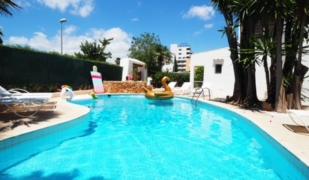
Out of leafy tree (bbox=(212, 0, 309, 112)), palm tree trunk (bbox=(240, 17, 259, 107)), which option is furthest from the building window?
palm tree trunk (bbox=(240, 17, 259, 107))

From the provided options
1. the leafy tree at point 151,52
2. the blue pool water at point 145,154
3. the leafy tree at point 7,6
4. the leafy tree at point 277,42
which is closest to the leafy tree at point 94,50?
the leafy tree at point 151,52

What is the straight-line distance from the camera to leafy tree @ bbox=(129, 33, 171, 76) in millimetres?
41500

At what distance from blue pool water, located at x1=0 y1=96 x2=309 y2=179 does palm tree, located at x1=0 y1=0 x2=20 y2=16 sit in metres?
3.50

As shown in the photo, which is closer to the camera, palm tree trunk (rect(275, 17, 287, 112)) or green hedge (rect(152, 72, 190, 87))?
palm tree trunk (rect(275, 17, 287, 112))

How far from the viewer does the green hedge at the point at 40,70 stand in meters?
13.3

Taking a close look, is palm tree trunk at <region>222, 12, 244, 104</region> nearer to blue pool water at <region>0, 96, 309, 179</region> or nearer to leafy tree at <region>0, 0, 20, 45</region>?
blue pool water at <region>0, 96, 309, 179</region>

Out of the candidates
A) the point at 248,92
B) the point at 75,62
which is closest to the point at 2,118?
the point at 248,92

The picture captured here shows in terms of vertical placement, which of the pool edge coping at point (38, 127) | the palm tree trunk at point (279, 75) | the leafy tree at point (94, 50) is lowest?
the pool edge coping at point (38, 127)

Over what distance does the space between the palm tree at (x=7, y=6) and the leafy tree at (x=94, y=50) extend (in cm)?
2853

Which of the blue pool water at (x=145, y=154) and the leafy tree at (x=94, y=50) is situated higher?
the leafy tree at (x=94, y=50)

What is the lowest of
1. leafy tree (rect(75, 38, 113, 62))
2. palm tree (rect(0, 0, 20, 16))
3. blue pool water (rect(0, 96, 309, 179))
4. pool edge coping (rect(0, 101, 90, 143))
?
blue pool water (rect(0, 96, 309, 179))

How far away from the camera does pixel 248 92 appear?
12.2 metres

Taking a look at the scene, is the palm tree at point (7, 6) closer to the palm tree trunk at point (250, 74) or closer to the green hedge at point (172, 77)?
the palm tree trunk at point (250, 74)

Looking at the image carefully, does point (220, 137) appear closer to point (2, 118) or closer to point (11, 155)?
Result: point (11, 155)
